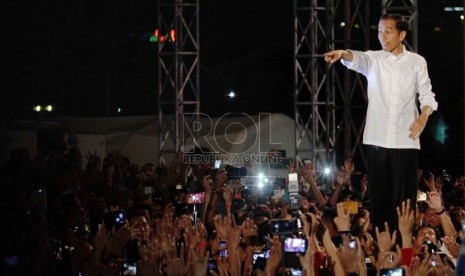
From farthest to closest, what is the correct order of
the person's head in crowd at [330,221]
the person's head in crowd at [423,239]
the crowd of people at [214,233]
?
the person's head in crowd at [330,221], the person's head in crowd at [423,239], the crowd of people at [214,233]

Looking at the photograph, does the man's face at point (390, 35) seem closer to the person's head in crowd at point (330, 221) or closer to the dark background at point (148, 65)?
the person's head in crowd at point (330, 221)

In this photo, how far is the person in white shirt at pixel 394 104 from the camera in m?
7.34

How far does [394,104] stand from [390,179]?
0.60 m

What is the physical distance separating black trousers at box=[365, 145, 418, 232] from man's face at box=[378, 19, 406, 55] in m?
0.76

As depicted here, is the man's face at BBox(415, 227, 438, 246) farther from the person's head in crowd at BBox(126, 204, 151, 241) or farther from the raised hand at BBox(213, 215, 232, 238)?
the person's head in crowd at BBox(126, 204, 151, 241)

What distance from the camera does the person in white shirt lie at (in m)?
7.34

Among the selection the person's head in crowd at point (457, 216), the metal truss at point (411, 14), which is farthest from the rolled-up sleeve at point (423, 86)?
the metal truss at point (411, 14)

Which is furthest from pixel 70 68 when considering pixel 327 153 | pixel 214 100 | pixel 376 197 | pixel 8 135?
pixel 376 197

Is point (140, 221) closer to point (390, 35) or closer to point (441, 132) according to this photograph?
point (390, 35)

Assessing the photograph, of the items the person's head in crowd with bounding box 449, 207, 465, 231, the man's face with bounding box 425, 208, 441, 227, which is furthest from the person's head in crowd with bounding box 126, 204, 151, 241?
the person's head in crowd with bounding box 449, 207, 465, 231

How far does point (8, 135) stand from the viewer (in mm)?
20094

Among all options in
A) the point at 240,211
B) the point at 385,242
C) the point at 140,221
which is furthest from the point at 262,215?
the point at 385,242

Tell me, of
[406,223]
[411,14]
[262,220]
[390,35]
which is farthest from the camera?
[411,14]

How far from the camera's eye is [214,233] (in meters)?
10.2
